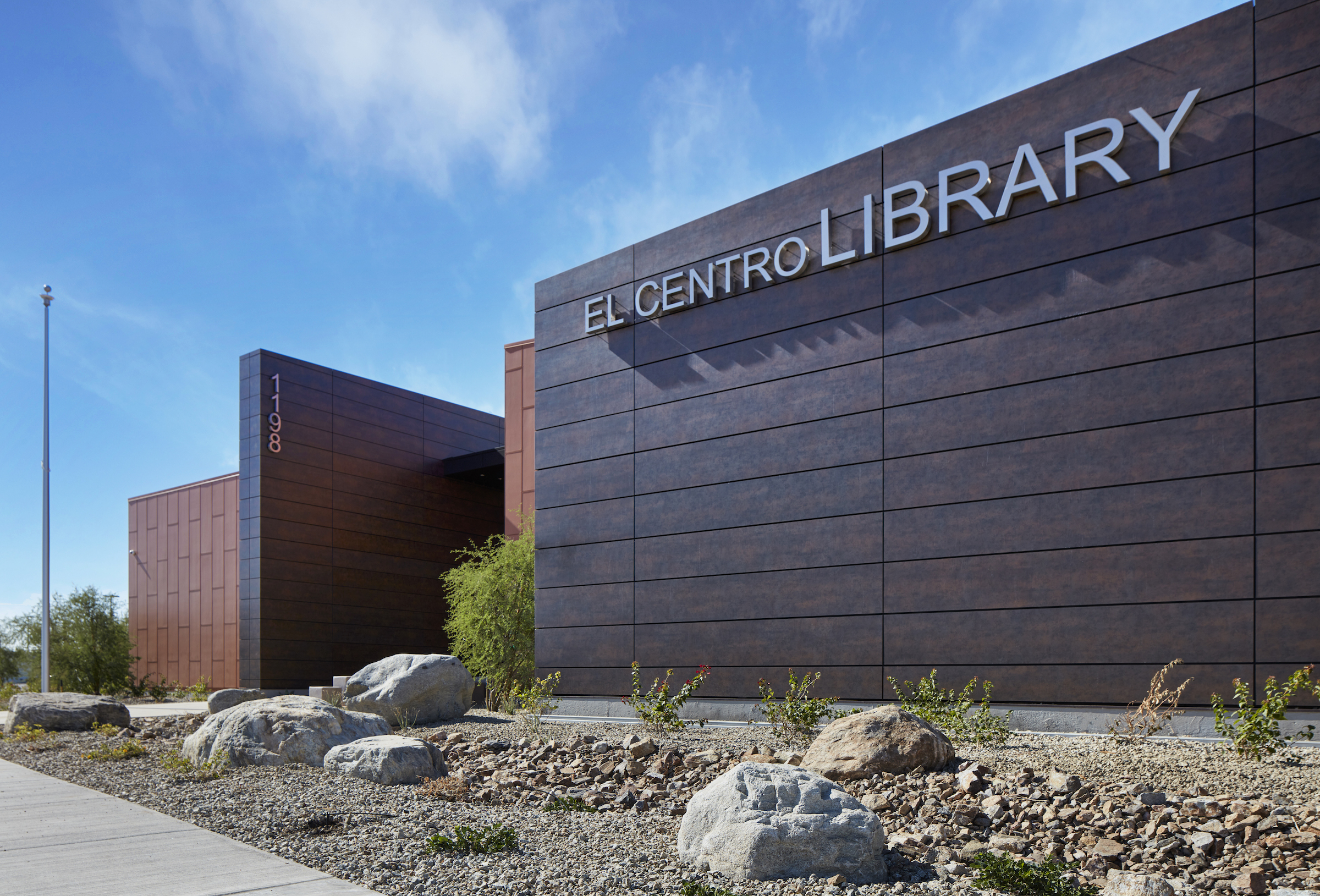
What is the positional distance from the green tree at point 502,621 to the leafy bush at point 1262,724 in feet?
42.6

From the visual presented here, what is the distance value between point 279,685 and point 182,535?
25.1 ft

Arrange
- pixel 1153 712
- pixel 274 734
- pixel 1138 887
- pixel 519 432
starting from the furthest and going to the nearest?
pixel 519 432 < pixel 274 734 < pixel 1153 712 < pixel 1138 887

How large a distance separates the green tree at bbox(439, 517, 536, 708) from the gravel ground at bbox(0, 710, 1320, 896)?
928 cm

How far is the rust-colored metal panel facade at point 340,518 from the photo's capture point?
25.8 meters

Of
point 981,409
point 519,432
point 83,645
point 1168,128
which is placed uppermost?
point 1168,128

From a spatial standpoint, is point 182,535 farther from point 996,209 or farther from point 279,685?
point 996,209

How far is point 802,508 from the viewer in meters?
13.7

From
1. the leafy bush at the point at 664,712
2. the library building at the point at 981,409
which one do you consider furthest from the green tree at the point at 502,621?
the leafy bush at the point at 664,712

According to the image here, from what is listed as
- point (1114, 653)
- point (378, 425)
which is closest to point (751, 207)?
point (1114, 653)

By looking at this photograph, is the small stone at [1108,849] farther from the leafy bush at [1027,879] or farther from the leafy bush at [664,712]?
the leafy bush at [664,712]

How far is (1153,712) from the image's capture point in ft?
32.3

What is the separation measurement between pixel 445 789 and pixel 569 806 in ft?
4.11

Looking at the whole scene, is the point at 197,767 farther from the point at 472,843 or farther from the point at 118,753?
the point at 472,843

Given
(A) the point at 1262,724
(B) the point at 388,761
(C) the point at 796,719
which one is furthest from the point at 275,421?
(A) the point at 1262,724
